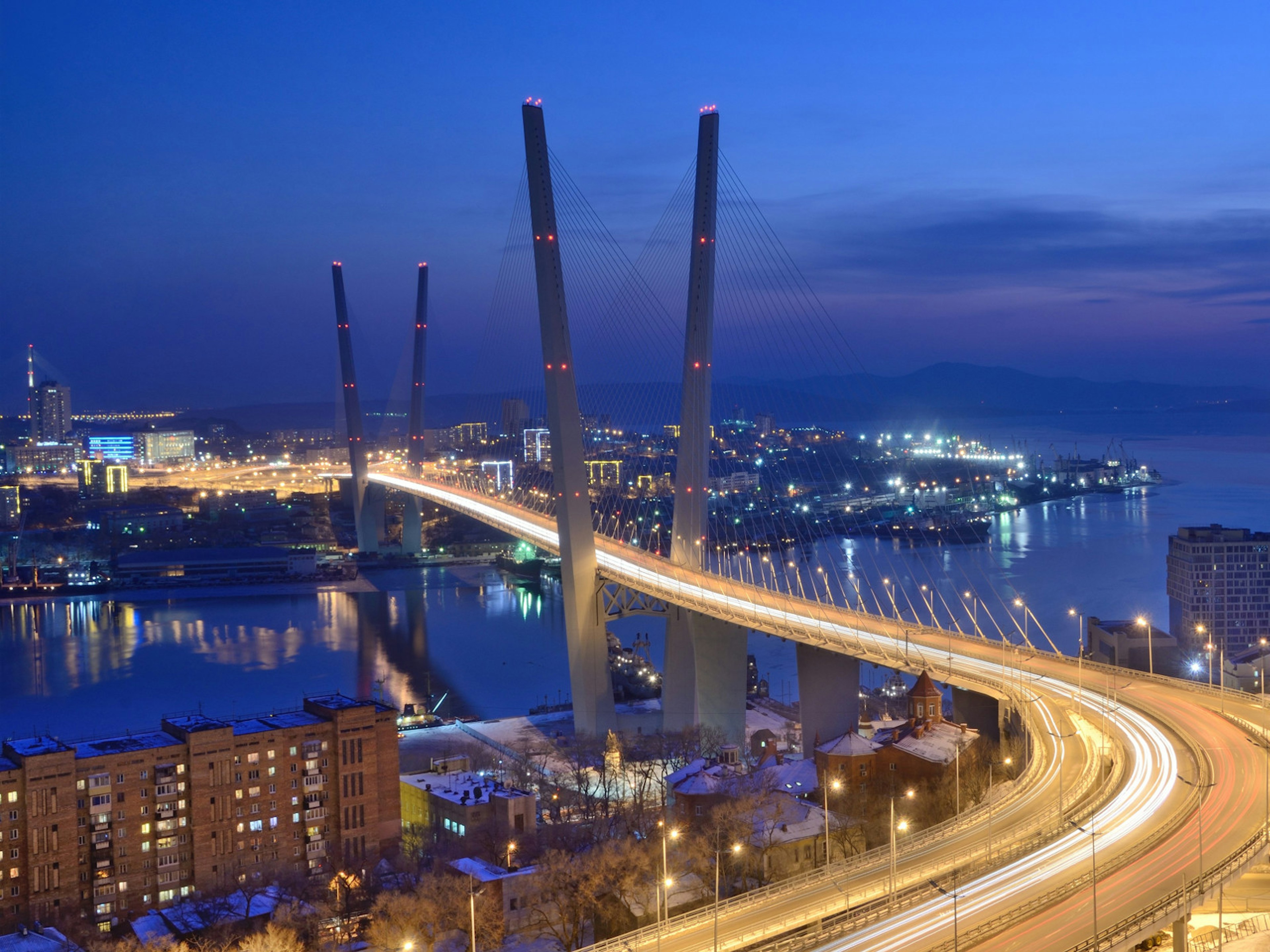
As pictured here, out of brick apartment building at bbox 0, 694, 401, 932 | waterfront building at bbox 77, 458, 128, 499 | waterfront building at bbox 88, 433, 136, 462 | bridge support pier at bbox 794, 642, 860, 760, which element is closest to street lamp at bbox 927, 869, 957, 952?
bridge support pier at bbox 794, 642, 860, 760

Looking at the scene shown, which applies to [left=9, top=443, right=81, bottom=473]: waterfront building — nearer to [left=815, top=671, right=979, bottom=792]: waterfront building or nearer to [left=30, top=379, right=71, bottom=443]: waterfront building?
[left=30, top=379, right=71, bottom=443]: waterfront building

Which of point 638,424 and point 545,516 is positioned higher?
point 638,424

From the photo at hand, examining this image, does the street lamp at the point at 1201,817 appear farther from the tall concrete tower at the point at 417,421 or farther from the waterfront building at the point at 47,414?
the waterfront building at the point at 47,414

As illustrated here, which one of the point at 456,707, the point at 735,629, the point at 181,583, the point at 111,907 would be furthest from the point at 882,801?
the point at 181,583

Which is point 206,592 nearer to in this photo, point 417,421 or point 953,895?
point 417,421

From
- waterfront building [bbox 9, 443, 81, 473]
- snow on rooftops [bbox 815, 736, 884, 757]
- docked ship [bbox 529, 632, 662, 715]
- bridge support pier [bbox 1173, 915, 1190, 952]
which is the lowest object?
docked ship [bbox 529, 632, 662, 715]

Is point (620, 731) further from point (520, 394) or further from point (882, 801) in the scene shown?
point (520, 394)

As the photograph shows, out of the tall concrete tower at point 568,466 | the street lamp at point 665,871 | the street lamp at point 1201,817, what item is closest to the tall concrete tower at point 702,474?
the tall concrete tower at point 568,466
